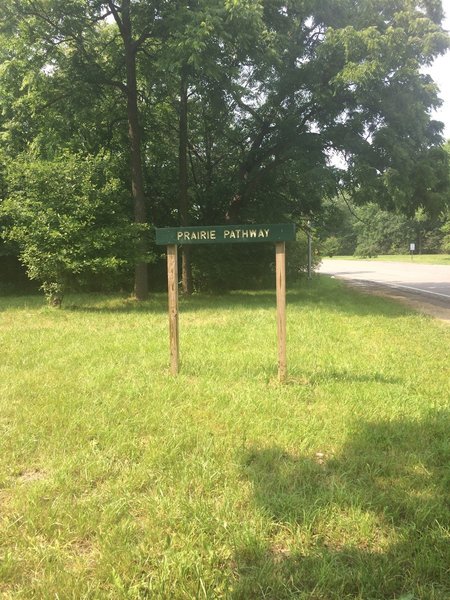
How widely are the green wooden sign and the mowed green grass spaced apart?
5.29 feet

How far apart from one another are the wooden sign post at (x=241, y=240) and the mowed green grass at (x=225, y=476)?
1.26ft

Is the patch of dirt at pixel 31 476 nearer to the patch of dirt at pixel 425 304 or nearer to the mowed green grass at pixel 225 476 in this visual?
the mowed green grass at pixel 225 476

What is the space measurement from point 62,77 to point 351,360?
13.1 meters

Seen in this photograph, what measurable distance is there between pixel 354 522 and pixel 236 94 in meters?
14.4

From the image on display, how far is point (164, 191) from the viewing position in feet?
59.1

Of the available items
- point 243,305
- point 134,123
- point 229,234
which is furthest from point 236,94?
point 229,234

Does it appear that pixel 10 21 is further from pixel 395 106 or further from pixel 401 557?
pixel 401 557

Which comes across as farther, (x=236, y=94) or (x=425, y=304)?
(x=236, y=94)

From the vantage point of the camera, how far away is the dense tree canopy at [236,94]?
1230 centimetres

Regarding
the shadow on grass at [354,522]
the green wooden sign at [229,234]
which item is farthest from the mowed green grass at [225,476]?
the green wooden sign at [229,234]

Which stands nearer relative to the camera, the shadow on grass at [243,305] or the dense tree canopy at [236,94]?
the shadow on grass at [243,305]

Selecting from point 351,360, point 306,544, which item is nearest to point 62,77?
point 351,360

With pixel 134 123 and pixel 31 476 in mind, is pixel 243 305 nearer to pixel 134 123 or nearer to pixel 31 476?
pixel 134 123

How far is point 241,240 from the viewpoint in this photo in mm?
5270
